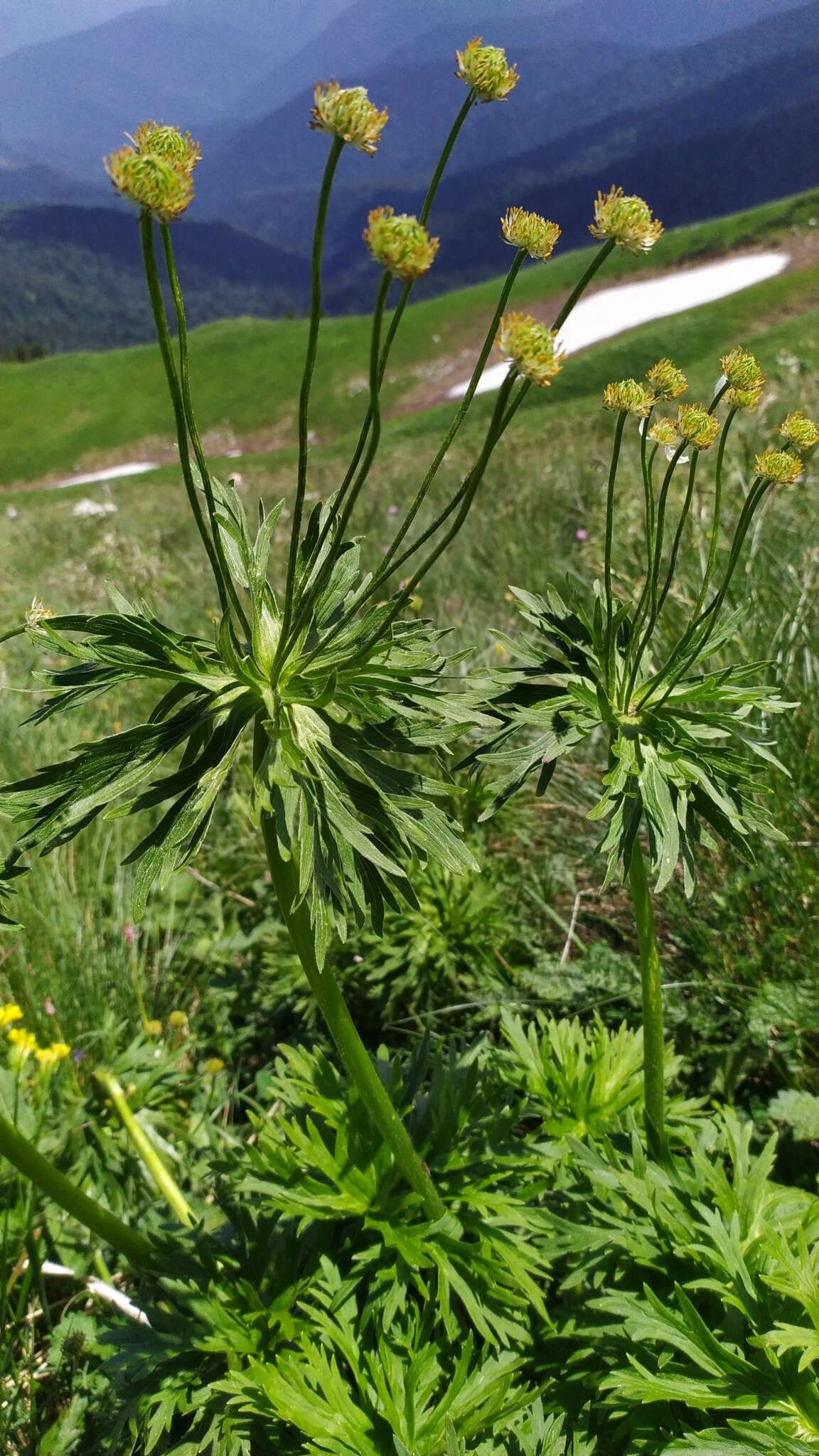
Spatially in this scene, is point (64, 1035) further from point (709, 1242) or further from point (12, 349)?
point (12, 349)

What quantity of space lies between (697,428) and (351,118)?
0.59 metres

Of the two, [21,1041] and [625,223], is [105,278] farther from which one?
[625,223]

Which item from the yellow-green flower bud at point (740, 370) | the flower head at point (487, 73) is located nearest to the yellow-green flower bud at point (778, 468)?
the yellow-green flower bud at point (740, 370)

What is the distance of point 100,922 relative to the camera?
2.92 meters

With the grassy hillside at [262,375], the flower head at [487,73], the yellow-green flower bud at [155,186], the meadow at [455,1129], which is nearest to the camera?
the yellow-green flower bud at [155,186]

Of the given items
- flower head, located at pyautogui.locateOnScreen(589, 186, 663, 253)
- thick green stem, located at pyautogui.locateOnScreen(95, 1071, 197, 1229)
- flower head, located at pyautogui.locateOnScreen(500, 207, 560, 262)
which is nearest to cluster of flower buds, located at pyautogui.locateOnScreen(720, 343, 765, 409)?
flower head, located at pyautogui.locateOnScreen(589, 186, 663, 253)

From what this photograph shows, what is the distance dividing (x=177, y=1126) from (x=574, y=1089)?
1305 millimetres

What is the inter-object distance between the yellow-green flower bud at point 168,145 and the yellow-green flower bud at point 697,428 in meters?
0.67

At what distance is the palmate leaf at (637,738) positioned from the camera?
1202 millimetres

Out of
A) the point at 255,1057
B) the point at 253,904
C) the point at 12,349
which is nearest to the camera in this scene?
the point at 255,1057

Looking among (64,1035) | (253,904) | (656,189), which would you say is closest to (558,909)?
(253,904)

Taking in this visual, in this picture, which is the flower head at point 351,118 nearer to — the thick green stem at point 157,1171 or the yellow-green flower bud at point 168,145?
the yellow-green flower bud at point 168,145

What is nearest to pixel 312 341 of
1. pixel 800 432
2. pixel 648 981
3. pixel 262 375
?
pixel 800 432

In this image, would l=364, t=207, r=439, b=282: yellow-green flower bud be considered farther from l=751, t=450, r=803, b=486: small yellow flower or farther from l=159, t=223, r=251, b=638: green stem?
l=751, t=450, r=803, b=486: small yellow flower
